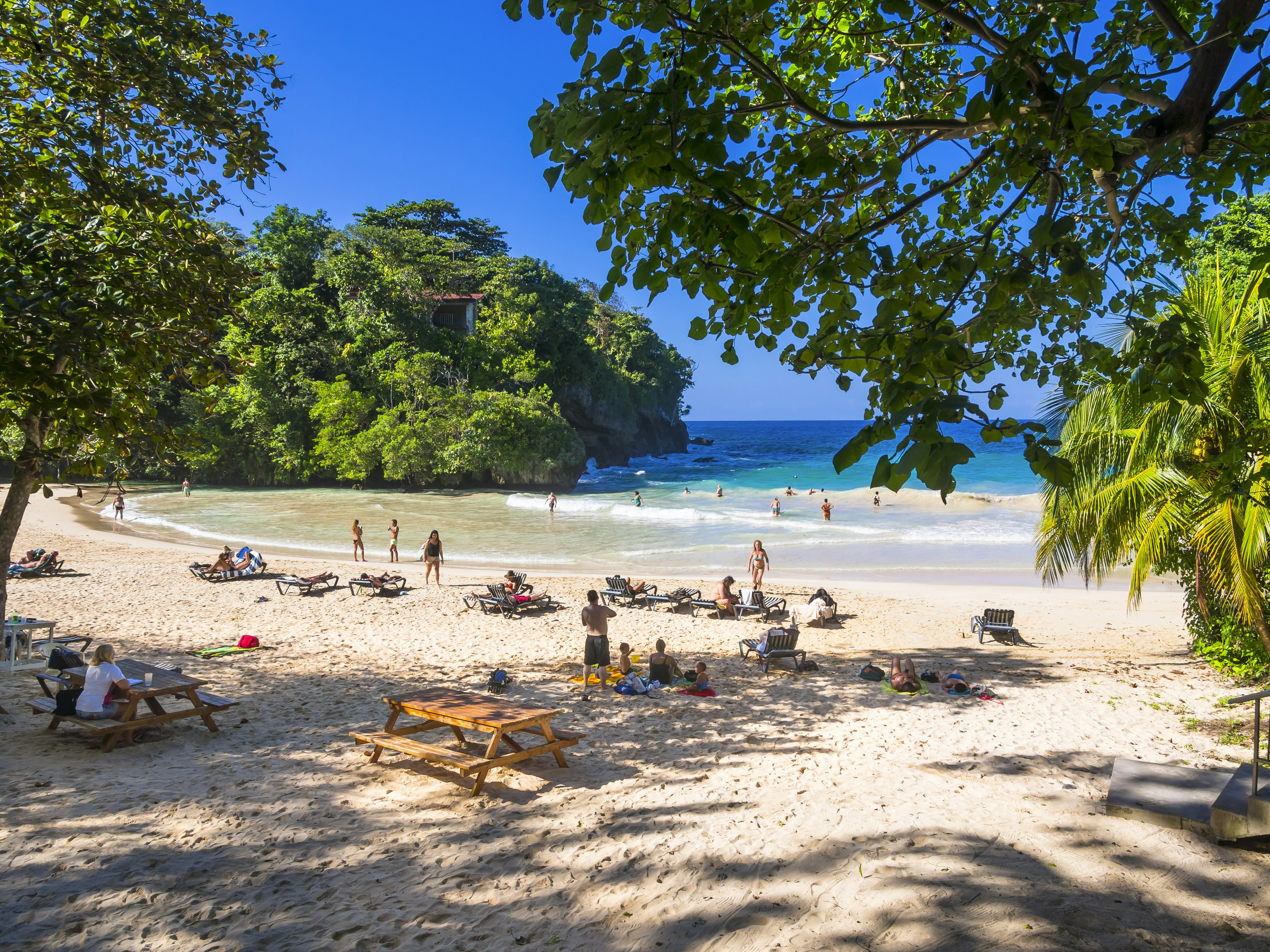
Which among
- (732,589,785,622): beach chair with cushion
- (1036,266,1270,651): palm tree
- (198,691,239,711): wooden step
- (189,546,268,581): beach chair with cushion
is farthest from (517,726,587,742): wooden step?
(189,546,268,581): beach chair with cushion

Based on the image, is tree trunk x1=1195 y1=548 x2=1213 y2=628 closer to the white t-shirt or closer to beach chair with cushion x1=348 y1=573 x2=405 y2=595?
the white t-shirt

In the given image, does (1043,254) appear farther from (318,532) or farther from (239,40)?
(318,532)

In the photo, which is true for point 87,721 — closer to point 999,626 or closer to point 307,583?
point 307,583

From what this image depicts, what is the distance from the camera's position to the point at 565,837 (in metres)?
5.12

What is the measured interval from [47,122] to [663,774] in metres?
8.10

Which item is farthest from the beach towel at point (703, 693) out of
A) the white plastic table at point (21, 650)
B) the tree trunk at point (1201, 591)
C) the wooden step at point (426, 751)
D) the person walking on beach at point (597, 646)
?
the white plastic table at point (21, 650)

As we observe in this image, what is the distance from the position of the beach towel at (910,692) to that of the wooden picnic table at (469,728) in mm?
4276

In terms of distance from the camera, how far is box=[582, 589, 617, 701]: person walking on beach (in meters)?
9.54

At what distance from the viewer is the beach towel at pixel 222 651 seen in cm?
1053

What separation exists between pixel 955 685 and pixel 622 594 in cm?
800

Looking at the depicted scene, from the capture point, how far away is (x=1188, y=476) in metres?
7.78

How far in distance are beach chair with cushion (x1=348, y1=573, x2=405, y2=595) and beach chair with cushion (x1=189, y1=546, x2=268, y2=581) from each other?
288cm

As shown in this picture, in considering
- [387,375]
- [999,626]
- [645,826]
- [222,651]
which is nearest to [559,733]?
[645,826]

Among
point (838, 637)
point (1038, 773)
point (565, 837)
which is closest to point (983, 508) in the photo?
point (838, 637)
